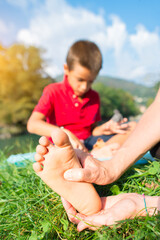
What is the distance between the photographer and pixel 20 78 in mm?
9773

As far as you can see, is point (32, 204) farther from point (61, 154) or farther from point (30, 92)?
point (30, 92)

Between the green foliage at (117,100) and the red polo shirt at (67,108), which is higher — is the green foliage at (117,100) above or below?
below

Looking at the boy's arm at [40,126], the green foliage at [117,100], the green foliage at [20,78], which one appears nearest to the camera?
the boy's arm at [40,126]

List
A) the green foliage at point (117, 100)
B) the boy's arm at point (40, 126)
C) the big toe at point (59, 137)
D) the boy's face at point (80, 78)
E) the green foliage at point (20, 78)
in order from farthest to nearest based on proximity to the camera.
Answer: the green foliage at point (117, 100), the green foliage at point (20, 78), the boy's face at point (80, 78), the boy's arm at point (40, 126), the big toe at point (59, 137)

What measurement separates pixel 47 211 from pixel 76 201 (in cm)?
25

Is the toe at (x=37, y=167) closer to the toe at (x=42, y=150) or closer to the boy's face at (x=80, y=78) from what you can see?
the toe at (x=42, y=150)

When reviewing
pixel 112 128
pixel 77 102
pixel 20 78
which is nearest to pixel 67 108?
pixel 77 102

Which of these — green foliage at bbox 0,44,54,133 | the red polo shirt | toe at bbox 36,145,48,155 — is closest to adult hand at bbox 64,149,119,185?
toe at bbox 36,145,48,155

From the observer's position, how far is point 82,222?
64 cm

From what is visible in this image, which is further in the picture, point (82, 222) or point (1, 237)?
point (1, 237)

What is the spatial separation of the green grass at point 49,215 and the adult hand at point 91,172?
15cm

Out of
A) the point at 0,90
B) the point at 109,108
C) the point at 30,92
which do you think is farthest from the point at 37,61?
the point at 109,108

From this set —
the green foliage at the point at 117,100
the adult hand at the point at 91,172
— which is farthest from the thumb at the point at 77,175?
the green foliage at the point at 117,100

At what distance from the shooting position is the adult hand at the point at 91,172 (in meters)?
0.64
